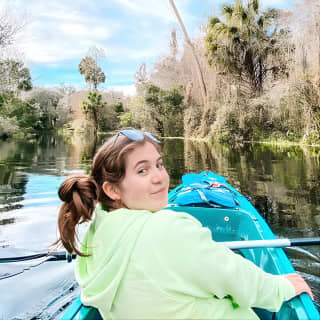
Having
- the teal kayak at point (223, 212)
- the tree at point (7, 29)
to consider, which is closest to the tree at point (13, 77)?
the tree at point (7, 29)

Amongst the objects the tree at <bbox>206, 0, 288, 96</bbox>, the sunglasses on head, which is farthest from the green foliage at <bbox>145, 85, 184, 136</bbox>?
the sunglasses on head

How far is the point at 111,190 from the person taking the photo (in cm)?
112

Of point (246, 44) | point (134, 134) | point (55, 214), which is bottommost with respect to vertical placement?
point (55, 214)

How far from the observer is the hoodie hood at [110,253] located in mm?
911

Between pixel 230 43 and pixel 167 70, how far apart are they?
27.8ft

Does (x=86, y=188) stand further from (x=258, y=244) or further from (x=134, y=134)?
(x=258, y=244)

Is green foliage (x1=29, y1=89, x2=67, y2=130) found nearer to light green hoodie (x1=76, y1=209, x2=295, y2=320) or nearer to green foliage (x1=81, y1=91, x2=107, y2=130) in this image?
green foliage (x1=81, y1=91, x2=107, y2=130)

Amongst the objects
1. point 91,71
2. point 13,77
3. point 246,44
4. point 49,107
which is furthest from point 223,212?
point 49,107

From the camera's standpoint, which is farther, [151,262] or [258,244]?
[258,244]

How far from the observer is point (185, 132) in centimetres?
2231

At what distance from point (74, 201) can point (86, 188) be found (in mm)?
53

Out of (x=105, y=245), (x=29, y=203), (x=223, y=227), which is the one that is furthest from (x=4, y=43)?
(x=105, y=245)

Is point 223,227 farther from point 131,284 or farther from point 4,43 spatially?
point 4,43

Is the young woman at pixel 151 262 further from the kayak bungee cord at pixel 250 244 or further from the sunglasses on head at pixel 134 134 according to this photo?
the kayak bungee cord at pixel 250 244
